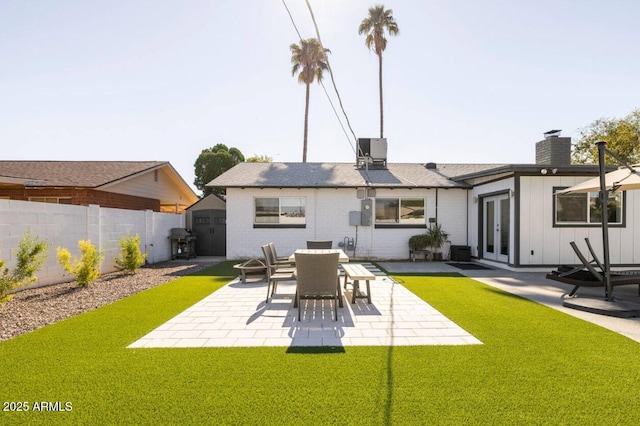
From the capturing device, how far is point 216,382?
3.08 m

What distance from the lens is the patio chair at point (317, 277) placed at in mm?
5078

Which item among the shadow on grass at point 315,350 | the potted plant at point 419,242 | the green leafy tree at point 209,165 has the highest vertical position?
the green leafy tree at point 209,165

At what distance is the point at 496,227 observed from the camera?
1109 cm

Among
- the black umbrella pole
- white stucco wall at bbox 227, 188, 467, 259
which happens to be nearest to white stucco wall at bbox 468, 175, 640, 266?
white stucco wall at bbox 227, 188, 467, 259

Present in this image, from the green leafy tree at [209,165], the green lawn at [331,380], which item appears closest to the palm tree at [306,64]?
the green leafy tree at [209,165]

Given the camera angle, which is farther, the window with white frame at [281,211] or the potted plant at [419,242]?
the window with white frame at [281,211]

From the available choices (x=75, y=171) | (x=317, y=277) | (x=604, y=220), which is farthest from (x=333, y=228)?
(x=75, y=171)

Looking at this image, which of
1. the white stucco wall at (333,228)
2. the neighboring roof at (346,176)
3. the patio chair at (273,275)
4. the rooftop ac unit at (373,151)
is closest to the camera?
the patio chair at (273,275)

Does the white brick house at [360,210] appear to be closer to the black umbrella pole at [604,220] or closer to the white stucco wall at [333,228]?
the white stucco wall at [333,228]

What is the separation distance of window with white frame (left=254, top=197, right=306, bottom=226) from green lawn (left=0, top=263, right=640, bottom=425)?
27.6 feet

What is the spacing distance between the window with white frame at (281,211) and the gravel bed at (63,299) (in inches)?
158

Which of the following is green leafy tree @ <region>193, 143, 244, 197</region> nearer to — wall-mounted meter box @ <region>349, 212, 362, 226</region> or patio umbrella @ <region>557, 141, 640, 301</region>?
wall-mounted meter box @ <region>349, 212, 362, 226</region>

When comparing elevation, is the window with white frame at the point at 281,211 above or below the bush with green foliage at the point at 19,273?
above

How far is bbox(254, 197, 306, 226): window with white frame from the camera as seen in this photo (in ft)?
42.6
